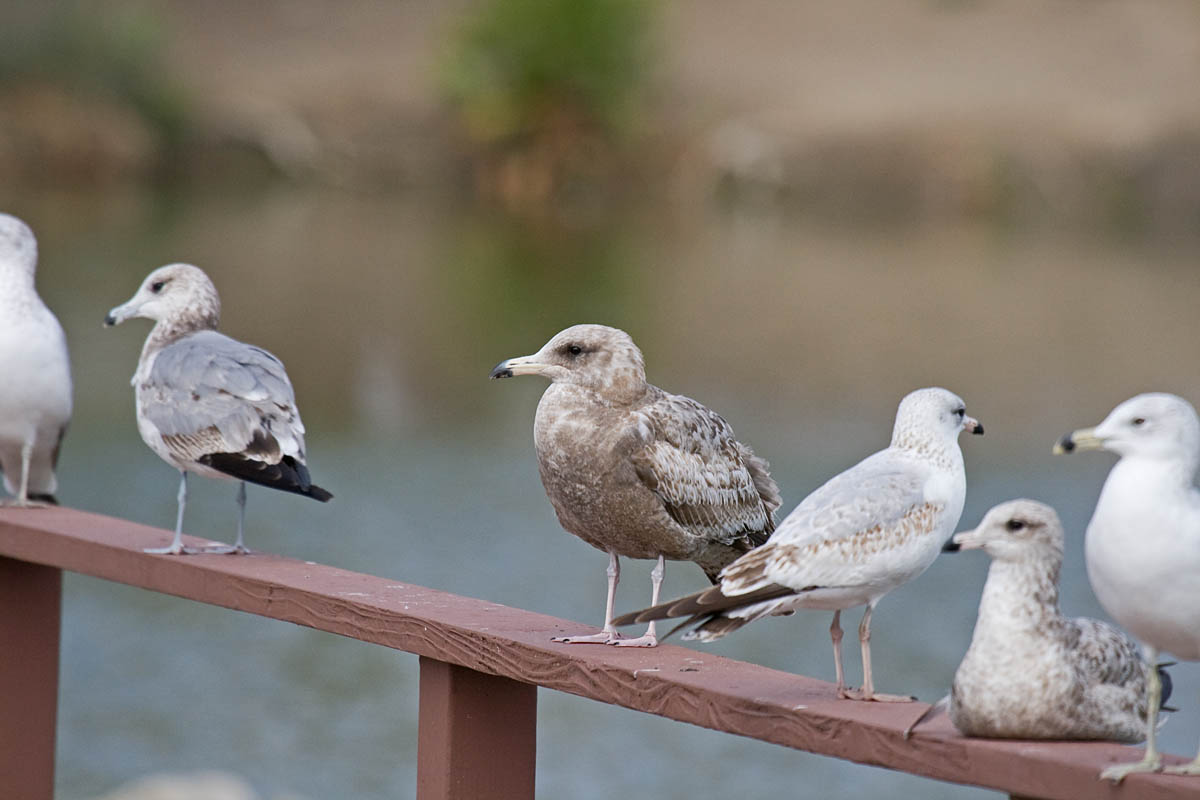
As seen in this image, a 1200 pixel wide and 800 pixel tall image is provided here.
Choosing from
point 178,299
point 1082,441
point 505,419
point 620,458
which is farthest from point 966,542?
point 505,419

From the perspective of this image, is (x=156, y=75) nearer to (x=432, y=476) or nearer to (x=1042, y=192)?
(x=1042, y=192)

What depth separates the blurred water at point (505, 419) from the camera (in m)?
7.78

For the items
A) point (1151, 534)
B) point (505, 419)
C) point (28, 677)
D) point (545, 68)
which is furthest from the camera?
point (545, 68)

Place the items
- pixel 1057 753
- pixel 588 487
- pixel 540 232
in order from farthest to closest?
1. pixel 540 232
2. pixel 588 487
3. pixel 1057 753

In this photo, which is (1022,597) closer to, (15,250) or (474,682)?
(474,682)

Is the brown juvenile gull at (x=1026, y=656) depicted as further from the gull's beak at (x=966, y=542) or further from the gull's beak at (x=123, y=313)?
the gull's beak at (x=123, y=313)

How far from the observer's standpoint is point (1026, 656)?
6.28 feet

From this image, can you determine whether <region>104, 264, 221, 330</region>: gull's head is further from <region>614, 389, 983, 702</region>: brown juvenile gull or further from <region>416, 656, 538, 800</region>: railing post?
<region>614, 389, 983, 702</region>: brown juvenile gull

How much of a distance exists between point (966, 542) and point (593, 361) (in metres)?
0.81

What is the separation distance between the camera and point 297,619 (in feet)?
8.65

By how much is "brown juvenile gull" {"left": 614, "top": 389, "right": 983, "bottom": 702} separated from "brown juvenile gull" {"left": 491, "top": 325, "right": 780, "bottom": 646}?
15.2 inches

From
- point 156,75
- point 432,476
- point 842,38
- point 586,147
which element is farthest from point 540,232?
point 432,476

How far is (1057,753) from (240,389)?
66.8 inches

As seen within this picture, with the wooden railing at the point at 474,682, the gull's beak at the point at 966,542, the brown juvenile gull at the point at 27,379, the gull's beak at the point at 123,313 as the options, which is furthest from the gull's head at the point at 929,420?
the brown juvenile gull at the point at 27,379
